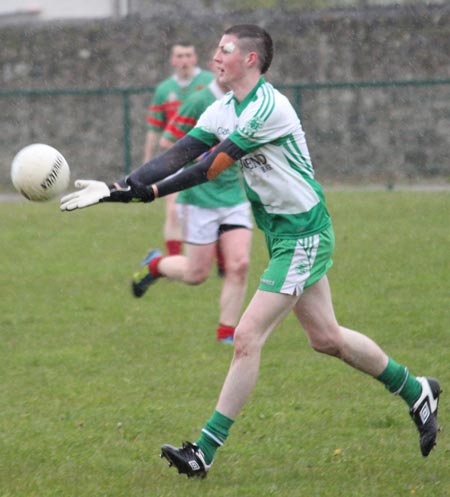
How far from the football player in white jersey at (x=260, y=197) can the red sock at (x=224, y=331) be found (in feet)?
9.77

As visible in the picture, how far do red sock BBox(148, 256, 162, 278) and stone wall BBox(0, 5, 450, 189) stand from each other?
11.7 meters

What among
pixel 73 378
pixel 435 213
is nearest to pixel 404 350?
pixel 73 378

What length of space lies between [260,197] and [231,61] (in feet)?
2.20

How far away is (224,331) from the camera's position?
894cm

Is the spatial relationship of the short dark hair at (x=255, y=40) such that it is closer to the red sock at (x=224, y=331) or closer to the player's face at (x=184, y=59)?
the red sock at (x=224, y=331)

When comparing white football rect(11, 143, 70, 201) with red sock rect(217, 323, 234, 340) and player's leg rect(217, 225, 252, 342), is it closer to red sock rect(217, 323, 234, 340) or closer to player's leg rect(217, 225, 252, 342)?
player's leg rect(217, 225, 252, 342)

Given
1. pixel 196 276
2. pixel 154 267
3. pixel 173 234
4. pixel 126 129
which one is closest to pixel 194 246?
pixel 196 276

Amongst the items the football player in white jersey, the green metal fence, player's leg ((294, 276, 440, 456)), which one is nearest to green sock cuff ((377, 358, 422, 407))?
player's leg ((294, 276, 440, 456))

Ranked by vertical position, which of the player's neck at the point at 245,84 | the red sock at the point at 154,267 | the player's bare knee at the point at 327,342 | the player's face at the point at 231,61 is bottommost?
the red sock at the point at 154,267

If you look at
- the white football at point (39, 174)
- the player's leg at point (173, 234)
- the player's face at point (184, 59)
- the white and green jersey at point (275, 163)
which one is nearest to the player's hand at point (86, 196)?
the white football at point (39, 174)

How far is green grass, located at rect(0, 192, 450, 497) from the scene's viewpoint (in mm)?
5680

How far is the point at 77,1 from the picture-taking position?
31.2 m

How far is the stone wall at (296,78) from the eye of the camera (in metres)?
22.2

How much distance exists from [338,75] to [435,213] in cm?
702
